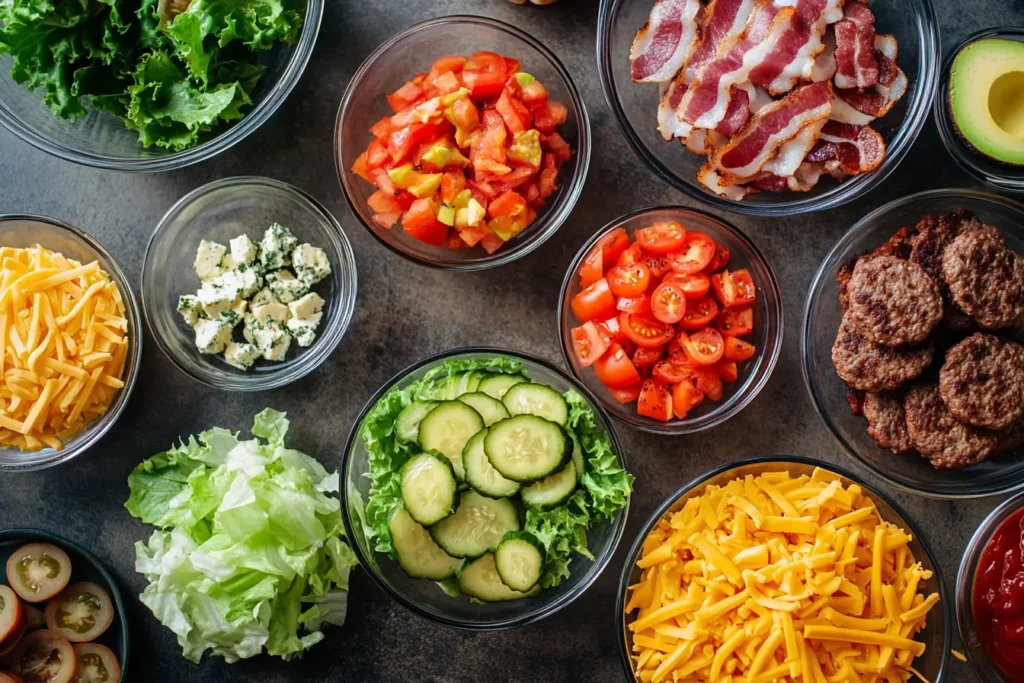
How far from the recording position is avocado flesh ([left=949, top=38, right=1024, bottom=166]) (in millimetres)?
2756

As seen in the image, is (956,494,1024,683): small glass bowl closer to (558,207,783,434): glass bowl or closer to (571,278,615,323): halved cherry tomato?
(558,207,783,434): glass bowl

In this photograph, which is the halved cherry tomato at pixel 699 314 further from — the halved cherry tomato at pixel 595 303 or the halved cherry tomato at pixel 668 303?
the halved cherry tomato at pixel 595 303

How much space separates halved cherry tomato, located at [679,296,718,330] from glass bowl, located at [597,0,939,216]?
0.36 metres

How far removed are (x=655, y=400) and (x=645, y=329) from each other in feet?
0.89

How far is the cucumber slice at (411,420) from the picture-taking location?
2633 millimetres

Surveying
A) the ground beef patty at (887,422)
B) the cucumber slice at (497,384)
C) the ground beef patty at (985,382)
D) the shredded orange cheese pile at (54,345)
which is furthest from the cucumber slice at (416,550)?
the ground beef patty at (985,382)

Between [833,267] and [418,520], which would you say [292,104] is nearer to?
[418,520]

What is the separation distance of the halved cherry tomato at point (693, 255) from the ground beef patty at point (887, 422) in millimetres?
784

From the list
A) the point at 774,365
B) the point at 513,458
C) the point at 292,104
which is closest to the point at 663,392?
the point at 774,365

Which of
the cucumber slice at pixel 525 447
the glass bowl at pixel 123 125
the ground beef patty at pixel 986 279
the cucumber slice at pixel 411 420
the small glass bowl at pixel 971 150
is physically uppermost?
the small glass bowl at pixel 971 150

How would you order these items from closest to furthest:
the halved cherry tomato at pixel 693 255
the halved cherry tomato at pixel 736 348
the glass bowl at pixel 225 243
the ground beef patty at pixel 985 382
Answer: the ground beef patty at pixel 985 382, the halved cherry tomato at pixel 693 255, the halved cherry tomato at pixel 736 348, the glass bowl at pixel 225 243

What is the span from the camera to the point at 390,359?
3.11m

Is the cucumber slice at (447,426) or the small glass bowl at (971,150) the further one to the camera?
the small glass bowl at (971,150)

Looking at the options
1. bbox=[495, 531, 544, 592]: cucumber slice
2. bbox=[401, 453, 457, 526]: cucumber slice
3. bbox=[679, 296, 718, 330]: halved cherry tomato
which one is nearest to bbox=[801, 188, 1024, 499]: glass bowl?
bbox=[679, 296, 718, 330]: halved cherry tomato
